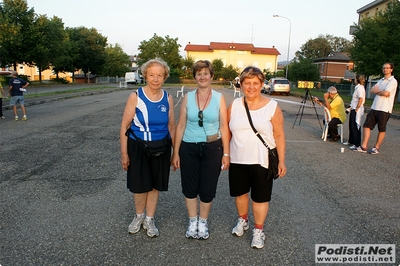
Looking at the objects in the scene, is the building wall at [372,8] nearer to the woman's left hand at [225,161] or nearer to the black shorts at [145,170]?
the woman's left hand at [225,161]

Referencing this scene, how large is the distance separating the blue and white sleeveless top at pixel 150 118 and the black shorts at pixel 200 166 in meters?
0.28

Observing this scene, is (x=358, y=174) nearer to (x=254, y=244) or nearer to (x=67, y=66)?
(x=254, y=244)

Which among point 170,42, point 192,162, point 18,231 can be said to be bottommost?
point 18,231

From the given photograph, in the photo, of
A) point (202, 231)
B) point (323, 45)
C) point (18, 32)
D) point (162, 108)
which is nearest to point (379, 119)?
point (202, 231)

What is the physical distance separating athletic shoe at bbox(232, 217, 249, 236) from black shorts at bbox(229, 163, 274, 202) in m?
0.35

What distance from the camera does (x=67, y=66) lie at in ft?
181

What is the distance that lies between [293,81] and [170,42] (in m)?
37.9

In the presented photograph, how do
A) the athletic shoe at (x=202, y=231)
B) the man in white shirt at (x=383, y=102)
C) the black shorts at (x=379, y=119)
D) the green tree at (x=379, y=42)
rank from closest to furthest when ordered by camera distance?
1. the athletic shoe at (x=202, y=231)
2. the man in white shirt at (x=383, y=102)
3. the black shorts at (x=379, y=119)
4. the green tree at (x=379, y=42)

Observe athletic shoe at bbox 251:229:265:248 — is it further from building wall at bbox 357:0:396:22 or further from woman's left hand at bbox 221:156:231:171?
building wall at bbox 357:0:396:22

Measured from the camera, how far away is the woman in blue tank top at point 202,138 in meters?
3.20

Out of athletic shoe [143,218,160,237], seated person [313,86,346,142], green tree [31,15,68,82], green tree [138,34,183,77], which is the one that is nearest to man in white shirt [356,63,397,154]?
seated person [313,86,346,142]

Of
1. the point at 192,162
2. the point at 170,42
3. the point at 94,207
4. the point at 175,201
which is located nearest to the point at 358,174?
the point at 175,201

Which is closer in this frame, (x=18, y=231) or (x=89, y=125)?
(x=18, y=231)

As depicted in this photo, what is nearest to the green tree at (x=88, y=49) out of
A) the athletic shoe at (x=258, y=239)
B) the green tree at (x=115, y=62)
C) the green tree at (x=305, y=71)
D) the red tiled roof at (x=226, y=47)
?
the green tree at (x=115, y=62)
